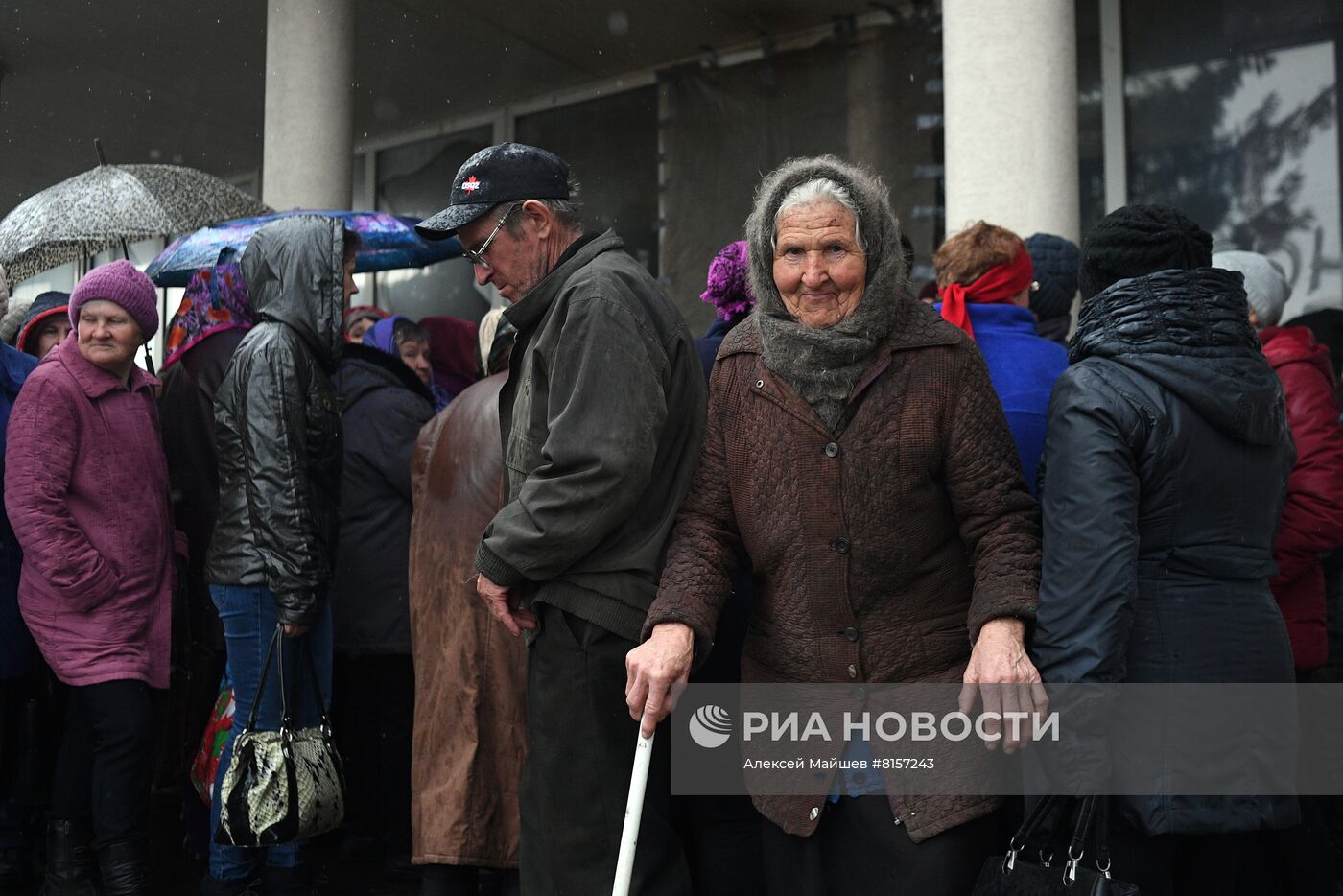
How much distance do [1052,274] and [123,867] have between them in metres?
3.31

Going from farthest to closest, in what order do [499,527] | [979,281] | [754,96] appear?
[754,96] < [979,281] < [499,527]

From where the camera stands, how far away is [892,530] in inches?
97.9

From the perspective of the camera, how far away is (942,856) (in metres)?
2.40

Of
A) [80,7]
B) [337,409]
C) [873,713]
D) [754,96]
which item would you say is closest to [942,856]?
[873,713]

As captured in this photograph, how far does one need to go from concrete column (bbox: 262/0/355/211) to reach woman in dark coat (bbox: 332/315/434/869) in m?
3.92

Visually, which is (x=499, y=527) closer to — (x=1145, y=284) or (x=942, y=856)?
(x=942, y=856)

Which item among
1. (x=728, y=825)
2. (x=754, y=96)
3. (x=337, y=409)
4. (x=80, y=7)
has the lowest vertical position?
(x=728, y=825)

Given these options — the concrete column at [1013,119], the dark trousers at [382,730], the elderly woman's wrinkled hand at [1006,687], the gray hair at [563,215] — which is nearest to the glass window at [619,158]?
the concrete column at [1013,119]

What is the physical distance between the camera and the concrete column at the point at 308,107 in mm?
8391

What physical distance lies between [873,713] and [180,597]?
129 inches

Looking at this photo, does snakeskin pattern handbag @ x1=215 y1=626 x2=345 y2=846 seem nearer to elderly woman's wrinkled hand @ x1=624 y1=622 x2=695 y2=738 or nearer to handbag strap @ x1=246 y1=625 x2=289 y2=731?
handbag strap @ x1=246 y1=625 x2=289 y2=731

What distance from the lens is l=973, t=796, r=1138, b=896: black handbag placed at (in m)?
2.18

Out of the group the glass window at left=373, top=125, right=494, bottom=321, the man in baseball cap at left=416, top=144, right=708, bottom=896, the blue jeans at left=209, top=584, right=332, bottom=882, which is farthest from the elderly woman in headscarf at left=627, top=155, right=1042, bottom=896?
the glass window at left=373, top=125, right=494, bottom=321

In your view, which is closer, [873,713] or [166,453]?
[873,713]
